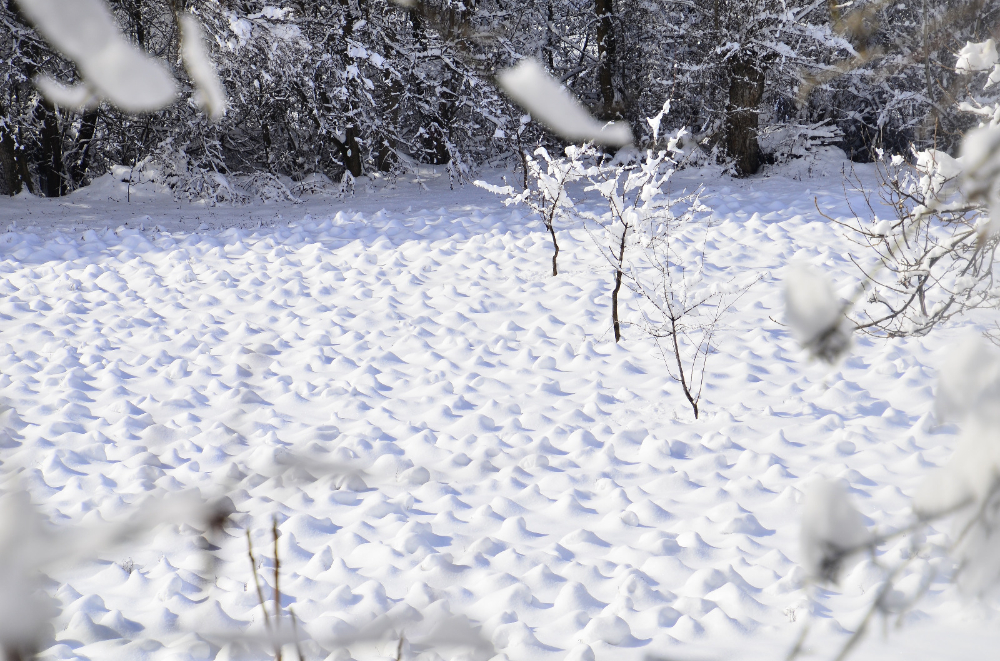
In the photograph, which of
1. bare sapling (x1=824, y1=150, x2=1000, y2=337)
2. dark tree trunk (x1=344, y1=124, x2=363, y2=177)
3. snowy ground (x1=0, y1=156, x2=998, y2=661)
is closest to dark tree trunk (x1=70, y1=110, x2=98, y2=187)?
dark tree trunk (x1=344, y1=124, x2=363, y2=177)

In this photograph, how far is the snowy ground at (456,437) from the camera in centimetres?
252

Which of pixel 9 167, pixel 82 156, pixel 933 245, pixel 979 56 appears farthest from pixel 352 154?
pixel 933 245

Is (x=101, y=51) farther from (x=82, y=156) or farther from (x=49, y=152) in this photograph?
(x=49, y=152)

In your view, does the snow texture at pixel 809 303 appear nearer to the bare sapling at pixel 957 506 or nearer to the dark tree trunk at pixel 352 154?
the bare sapling at pixel 957 506

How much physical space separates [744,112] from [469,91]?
12.5 ft

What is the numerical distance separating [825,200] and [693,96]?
4.40 metres

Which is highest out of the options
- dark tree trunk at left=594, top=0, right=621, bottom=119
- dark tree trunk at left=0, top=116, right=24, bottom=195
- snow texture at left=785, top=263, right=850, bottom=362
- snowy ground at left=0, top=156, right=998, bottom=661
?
dark tree trunk at left=594, top=0, right=621, bottom=119

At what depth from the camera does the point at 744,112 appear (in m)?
10.4

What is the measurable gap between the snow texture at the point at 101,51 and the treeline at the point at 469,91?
26.7 ft

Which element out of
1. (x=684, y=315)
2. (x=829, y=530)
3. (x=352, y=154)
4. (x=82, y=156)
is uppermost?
(x=829, y=530)

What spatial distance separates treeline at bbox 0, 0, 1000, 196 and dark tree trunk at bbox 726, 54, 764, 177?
0.08 feet

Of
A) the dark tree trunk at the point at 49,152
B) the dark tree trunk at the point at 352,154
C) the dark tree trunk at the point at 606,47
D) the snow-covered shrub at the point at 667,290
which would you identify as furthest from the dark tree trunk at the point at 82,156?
the snow-covered shrub at the point at 667,290

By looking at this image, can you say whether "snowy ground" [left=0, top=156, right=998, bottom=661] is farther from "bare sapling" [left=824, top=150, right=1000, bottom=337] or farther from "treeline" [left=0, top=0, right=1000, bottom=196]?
"treeline" [left=0, top=0, right=1000, bottom=196]

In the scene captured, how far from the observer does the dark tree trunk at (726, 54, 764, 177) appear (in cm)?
1012
